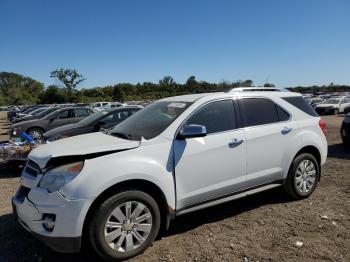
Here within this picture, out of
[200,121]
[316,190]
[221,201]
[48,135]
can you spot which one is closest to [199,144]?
[200,121]

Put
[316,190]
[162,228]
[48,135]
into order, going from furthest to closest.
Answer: [48,135]
[316,190]
[162,228]

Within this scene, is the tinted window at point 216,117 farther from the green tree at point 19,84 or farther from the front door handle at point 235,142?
the green tree at point 19,84

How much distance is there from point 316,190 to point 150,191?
340 cm

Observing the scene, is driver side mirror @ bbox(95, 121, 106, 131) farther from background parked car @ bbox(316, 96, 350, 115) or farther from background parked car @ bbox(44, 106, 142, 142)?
background parked car @ bbox(316, 96, 350, 115)

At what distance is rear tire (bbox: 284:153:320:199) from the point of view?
198 inches

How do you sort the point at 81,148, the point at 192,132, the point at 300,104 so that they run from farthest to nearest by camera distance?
the point at 300,104, the point at 192,132, the point at 81,148

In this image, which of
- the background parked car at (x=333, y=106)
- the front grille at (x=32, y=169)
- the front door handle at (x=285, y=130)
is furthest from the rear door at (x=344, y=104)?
the front grille at (x=32, y=169)

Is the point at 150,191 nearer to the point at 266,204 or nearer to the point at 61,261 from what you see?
the point at 61,261

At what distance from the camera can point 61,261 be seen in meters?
3.59

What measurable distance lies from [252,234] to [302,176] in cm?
162

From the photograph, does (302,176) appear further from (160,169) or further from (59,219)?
(59,219)

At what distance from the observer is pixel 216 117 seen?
14.4 ft

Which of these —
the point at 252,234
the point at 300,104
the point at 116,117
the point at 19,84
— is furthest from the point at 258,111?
the point at 19,84

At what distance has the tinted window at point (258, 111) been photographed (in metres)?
4.65
